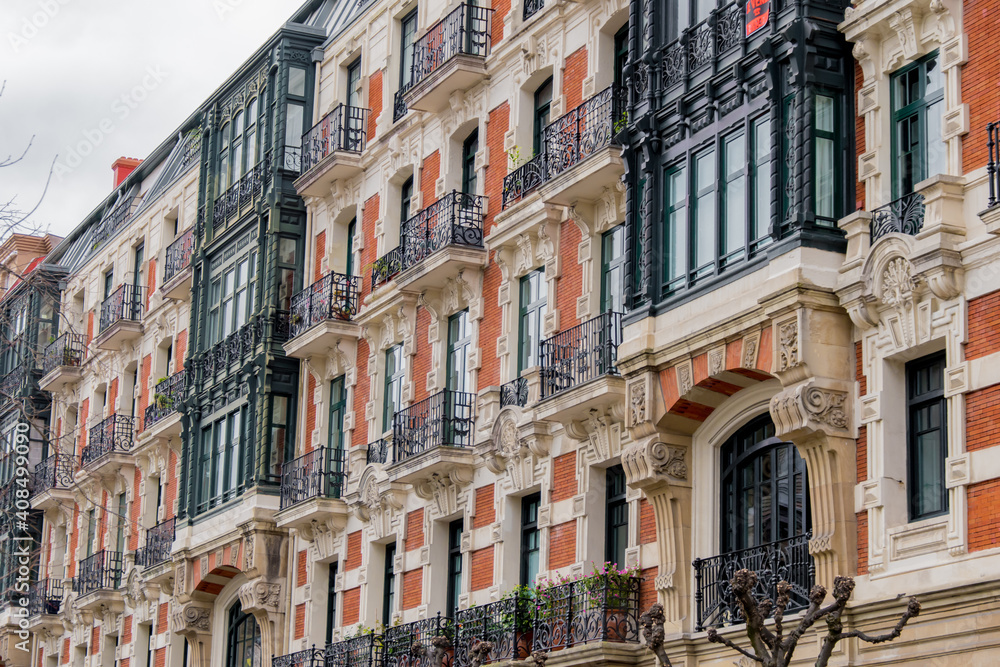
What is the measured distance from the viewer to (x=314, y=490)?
34.4m

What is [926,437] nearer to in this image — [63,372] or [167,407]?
[167,407]

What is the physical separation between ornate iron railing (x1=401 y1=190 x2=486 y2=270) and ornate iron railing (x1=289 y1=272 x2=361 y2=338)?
3.03m

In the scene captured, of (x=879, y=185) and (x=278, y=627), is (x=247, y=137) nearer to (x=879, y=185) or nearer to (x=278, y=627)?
(x=278, y=627)

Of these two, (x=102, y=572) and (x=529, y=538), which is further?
(x=102, y=572)

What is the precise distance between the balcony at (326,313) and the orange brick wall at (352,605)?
17.3 ft

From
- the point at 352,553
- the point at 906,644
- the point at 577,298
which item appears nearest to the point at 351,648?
the point at 352,553

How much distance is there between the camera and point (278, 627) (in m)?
36.0

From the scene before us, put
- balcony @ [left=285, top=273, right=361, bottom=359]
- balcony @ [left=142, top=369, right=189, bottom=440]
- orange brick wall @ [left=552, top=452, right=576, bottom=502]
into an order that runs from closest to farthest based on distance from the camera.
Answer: orange brick wall @ [left=552, top=452, right=576, bottom=502]
balcony @ [left=285, top=273, right=361, bottom=359]
balcony @ [left=142, top=369, right=189, bottom=440]

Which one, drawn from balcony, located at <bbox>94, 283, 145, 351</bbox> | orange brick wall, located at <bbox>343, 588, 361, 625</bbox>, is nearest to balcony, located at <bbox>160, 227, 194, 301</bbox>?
balcony, located at <bbox>94, 283, 145, 351</bbox>

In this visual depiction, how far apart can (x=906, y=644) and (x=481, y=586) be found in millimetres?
10810

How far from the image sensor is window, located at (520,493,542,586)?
1102 inches

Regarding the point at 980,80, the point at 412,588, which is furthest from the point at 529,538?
the point at 980,80

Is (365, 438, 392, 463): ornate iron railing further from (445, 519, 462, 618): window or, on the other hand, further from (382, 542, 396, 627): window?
(445, 519, 462, 618): window

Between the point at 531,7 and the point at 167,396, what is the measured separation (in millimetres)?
17540
